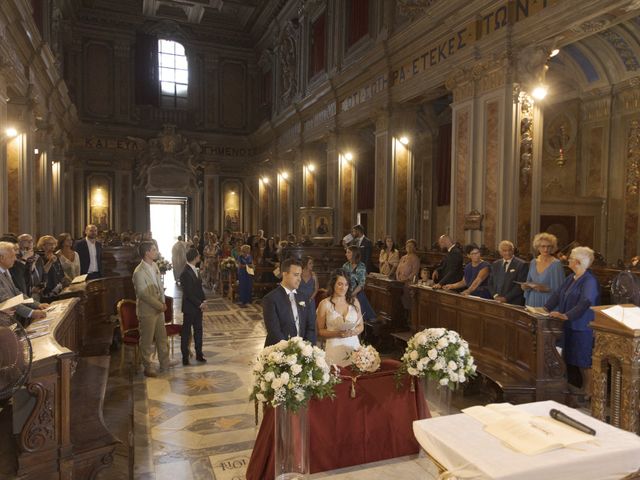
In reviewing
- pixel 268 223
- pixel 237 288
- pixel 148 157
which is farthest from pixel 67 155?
pixel 237 288

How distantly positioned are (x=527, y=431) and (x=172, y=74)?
24.2m

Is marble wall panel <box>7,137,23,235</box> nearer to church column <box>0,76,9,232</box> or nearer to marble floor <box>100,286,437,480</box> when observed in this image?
church column <box>0,76,9,232</box>

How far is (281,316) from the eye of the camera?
4.27 m

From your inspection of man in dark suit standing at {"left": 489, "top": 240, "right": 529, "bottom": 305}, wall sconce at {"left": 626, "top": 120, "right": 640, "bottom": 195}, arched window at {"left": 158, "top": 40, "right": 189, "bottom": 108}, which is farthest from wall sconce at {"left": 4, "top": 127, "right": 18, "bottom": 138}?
wall sconce at {"left": 626, "top": 120, "right": 640, "bottom": 195}

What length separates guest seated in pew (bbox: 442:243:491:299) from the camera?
686 cm

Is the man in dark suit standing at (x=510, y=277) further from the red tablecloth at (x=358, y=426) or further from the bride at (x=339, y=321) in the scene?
the red tablecloth at (x=358, y=426)

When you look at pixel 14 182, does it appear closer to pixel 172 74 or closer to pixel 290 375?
pixel 290 375

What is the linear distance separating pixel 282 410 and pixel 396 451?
1184 mm

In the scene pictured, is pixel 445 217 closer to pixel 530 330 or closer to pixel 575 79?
pixel 575 79

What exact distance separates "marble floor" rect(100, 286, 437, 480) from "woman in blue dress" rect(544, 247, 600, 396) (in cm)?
223

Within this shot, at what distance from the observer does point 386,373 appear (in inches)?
154

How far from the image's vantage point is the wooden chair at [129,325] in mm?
6730

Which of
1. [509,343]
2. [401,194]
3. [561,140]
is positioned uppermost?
[561,140]

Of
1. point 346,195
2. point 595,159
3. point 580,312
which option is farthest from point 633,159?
point 580,312
